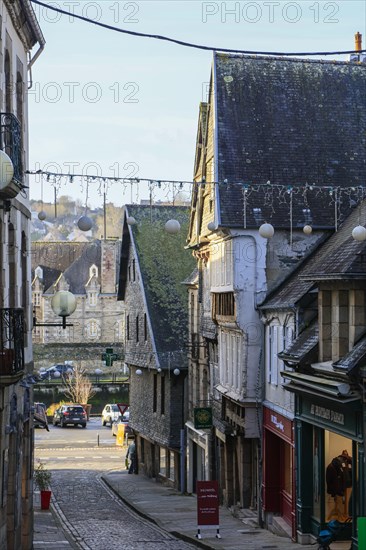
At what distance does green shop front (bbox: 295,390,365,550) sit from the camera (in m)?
22.5

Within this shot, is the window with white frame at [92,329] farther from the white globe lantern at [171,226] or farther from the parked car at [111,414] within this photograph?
the white globe lantern at [171,226]

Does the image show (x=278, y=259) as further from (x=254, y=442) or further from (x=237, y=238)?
(x=254, y=442)

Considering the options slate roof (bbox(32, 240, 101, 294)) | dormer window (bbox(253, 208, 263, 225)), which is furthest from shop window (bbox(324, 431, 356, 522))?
slate roof (bbox(32, 240, 101, 294))

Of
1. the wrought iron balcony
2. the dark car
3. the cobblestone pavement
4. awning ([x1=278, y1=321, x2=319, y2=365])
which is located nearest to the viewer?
the wrought iron balcony

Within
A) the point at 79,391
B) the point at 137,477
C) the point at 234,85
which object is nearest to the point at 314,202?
the point at 234,85

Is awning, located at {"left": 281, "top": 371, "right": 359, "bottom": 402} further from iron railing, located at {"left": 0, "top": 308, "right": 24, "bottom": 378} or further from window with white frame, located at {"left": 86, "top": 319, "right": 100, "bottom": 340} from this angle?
window with white frame, located at {"left": 86, "top": 319, "right": 100, "bottom": 340}

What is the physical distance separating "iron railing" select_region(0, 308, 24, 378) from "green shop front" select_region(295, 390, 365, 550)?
20.7 feet

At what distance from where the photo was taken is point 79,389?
265 feet

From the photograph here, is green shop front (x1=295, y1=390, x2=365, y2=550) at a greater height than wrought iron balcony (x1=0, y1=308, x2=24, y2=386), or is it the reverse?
wrought iron balcony (x1=0, y1=308, x2=24, y2=386)

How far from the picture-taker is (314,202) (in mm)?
33469

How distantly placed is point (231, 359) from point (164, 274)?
1329cm

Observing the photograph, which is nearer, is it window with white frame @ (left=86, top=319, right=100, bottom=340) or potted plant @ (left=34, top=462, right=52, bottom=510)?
potted plant @ (left=34, top=462, right=52, bottom=510)

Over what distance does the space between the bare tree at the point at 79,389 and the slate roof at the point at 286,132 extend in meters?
47.3

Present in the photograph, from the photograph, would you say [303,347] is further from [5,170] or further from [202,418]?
[202,418]
